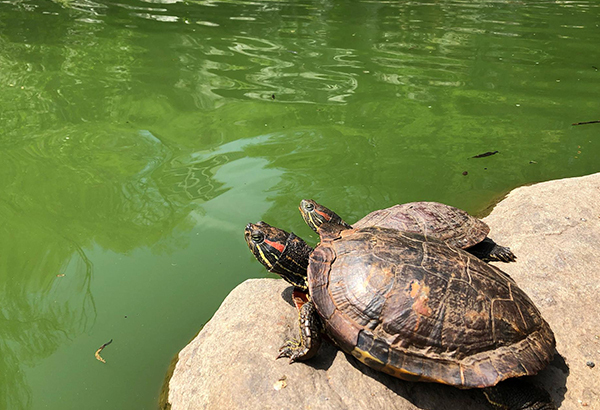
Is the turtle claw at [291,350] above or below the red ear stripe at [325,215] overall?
below

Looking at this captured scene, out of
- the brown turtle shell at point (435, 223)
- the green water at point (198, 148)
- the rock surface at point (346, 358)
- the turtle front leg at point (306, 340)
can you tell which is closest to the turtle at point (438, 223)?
the brown turtle shell at point (435, 223)

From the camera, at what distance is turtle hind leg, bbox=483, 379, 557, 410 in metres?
2.23

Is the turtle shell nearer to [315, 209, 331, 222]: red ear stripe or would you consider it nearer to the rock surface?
the rock surface

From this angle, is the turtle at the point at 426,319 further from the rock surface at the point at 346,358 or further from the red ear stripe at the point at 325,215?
the red ear stripe at the point at 325,215

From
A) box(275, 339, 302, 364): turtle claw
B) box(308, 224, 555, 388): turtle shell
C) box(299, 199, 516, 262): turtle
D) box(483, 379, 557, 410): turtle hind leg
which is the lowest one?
box(483, 379, 557, 410): turtle hind leg

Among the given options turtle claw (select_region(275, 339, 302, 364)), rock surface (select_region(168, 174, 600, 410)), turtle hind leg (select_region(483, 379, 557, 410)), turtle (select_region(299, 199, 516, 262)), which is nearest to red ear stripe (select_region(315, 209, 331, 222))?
turtle (select_region(299, 199, 516, 262))

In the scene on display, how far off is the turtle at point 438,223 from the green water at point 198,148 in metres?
0.46

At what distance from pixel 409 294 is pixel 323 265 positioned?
0.51 meters

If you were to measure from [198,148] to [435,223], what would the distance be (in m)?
2.78

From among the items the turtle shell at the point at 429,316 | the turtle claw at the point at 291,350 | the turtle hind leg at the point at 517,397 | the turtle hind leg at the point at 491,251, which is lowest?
the turtle hind leg at the point at 491,251

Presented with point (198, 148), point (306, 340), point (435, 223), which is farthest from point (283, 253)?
point (198, 148)

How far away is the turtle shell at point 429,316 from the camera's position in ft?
7.28

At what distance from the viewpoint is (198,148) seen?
199 inches

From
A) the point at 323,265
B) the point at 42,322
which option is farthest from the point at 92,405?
the point at 323,265
